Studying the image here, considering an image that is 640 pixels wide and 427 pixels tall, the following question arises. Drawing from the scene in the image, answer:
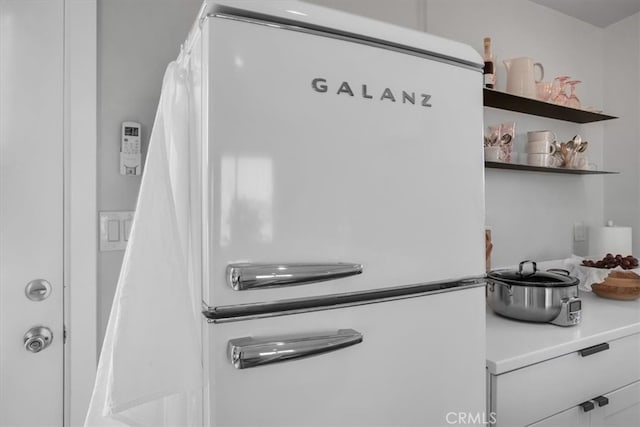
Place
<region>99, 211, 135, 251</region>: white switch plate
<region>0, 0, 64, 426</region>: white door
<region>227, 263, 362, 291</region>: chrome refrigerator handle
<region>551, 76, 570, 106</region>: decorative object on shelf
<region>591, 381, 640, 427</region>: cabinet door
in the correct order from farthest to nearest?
1. <region>551, 76, 570, 106</region>: decorative object on shelf
2. <region>591, 381, 640, 427</region>: cabinet door
3. <region>99, 211, 135, 251</region>: white switch plate
4. <region>0, 0, 64, 426</region>: white door
5. <region>227, 263, 362, 291</region>: chrome refrigerator handle

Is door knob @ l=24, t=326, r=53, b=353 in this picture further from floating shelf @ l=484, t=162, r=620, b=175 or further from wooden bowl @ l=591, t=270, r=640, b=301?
wooden bowl @ l=591, t=270, r=640, b=301

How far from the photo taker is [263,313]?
0.70 m

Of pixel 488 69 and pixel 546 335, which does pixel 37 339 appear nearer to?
pixel 546 335

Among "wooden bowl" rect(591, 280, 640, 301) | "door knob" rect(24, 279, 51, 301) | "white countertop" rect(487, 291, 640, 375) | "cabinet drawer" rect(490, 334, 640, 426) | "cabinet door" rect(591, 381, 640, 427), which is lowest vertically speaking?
"cabinet door" rect(591, 381, 640, 427)

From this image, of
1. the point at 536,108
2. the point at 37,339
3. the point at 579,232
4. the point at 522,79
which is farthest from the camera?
the point at 579,232

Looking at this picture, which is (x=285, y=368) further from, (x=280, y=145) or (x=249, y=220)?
(x=280, y=145)

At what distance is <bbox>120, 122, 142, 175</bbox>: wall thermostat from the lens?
44.6 inches

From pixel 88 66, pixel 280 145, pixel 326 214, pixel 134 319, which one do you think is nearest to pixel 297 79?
pixel 280 145

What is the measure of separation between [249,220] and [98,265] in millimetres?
679

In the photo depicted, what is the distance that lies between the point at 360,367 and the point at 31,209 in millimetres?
941

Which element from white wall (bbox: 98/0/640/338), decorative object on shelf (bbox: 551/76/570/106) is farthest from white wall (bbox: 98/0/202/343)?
decorative object on shelf (bbox: 551/76/570/106)

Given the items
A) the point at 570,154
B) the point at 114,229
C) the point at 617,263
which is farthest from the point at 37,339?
the point at 570,154

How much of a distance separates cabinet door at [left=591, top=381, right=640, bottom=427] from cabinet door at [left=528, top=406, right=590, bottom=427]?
0.17 feet

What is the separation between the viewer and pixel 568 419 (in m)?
1.18
